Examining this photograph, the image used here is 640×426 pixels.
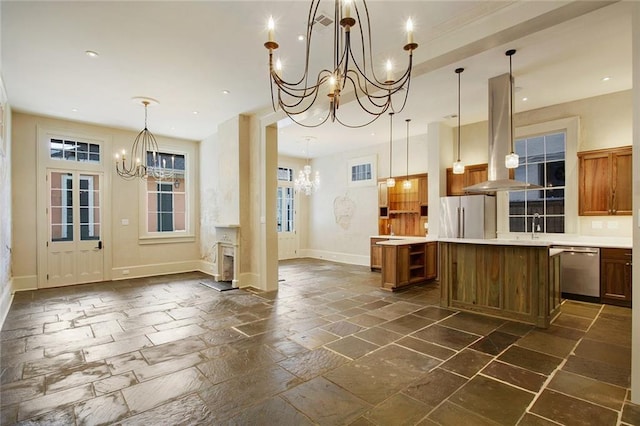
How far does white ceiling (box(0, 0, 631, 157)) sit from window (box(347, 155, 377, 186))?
108 inches

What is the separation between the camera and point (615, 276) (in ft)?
14.7

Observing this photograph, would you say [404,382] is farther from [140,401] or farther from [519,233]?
[519,233]

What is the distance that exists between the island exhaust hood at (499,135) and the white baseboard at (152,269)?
6375mm

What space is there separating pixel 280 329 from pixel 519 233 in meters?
4.85

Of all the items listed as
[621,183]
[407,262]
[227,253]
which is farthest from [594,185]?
[227,253]

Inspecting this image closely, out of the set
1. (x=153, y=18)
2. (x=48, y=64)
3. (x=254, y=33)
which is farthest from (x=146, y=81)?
(x=254, y=33)

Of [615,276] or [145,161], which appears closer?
[615,276]

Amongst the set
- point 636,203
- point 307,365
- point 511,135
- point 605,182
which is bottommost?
point 307,365

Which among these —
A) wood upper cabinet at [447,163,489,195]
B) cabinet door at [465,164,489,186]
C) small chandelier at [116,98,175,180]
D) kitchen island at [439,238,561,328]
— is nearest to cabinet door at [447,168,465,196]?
wood upper cabinet at [447,163,489,195]

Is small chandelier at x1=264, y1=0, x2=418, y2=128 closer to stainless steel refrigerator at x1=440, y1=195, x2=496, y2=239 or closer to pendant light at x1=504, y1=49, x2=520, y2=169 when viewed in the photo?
pendant light at x1=504, y1=49, x2=520, y2=169

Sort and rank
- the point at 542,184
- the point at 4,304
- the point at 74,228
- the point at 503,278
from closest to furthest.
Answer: the point at 503,278 → the point at 4,304 → the point at 542,184 → the point at 74,228

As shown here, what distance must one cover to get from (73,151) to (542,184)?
9.02 m

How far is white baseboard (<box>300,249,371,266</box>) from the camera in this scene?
841 cm

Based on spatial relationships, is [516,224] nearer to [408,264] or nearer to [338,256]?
[408,264]
